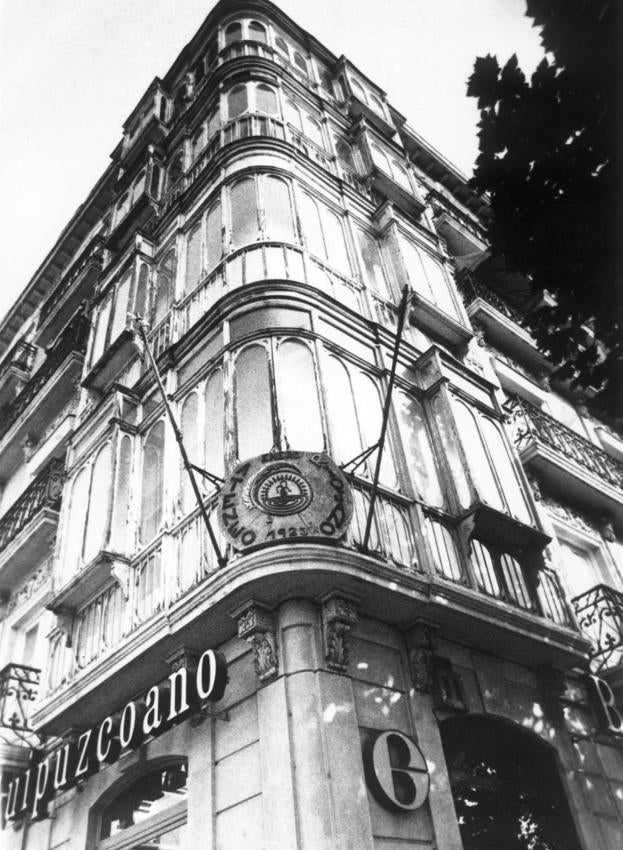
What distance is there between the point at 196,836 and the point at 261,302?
261 inches

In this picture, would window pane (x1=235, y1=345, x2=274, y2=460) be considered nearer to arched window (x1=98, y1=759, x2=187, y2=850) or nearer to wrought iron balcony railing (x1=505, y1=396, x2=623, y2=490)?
arched window (x1=98, y1=759, x2=187, y2=850)

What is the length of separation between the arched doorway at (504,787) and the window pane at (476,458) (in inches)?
121

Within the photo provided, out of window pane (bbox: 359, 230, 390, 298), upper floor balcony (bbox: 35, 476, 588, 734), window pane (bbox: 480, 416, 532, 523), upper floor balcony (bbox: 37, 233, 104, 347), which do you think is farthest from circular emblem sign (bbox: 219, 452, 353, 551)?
upper floor balcony (bbox: 37, 233, 104, 347)

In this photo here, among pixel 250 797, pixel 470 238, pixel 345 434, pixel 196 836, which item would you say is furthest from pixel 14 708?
pixel 470 238

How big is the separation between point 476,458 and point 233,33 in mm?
14174

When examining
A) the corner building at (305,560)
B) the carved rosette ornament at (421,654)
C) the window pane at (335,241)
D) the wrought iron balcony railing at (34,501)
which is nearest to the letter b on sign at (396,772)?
the corner building at (305,560)

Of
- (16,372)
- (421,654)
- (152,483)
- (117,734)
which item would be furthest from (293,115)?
(117,734)

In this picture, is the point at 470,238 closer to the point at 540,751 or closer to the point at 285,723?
the point at 540,751

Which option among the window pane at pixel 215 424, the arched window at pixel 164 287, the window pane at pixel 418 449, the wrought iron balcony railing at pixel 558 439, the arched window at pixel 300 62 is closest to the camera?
the window pane at pixel 215 424

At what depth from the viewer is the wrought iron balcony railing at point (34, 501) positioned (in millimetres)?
13992

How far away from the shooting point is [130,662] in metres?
8.46

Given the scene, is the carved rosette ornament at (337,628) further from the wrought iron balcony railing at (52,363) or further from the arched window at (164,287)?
the wrought iron balcony railing at (52,363)

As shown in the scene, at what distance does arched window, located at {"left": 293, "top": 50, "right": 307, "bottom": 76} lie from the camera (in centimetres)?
1927

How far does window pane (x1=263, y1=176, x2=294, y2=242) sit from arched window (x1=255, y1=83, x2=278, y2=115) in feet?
11.2
